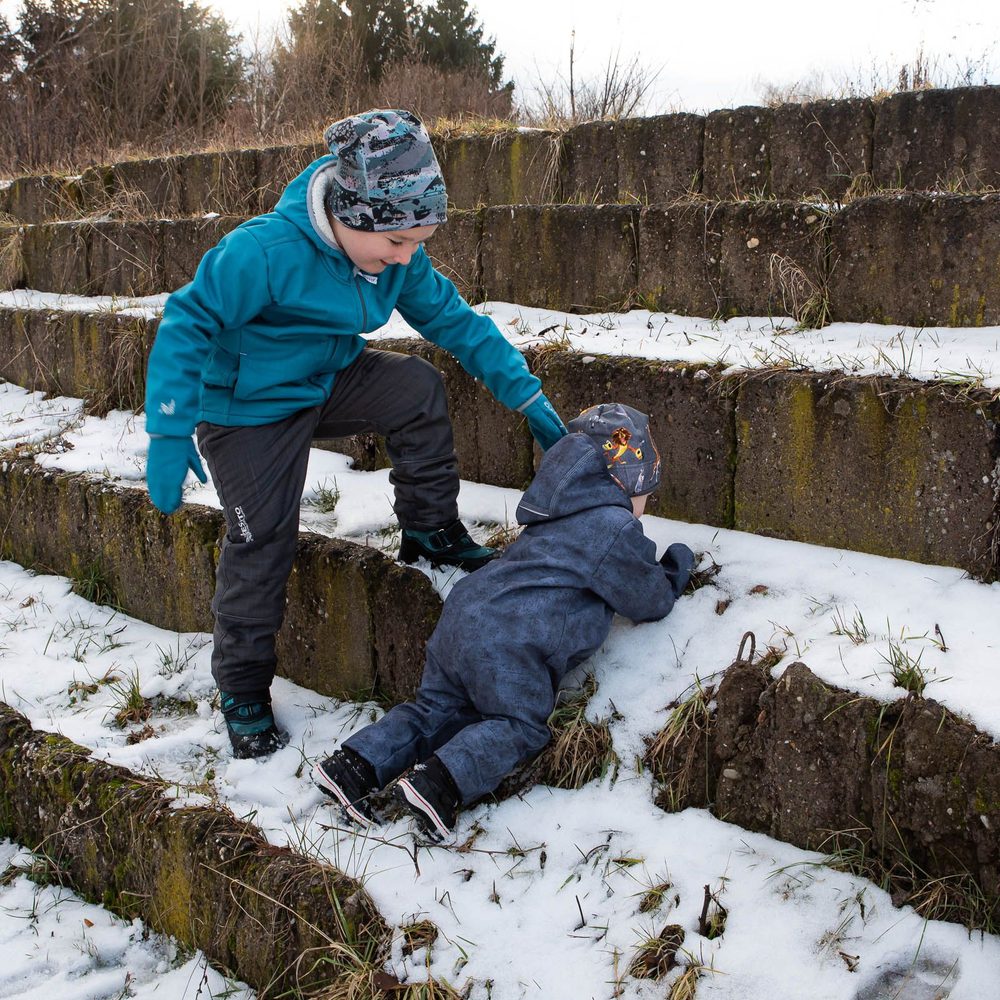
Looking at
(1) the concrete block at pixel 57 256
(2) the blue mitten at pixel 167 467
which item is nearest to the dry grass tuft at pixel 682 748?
(2) the blue mitten at pixel 167 467

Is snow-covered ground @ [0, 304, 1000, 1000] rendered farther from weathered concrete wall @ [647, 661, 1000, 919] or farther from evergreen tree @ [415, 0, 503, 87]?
evergreen tree @ [415, 0, 503, 87]

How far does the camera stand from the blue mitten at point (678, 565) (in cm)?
256

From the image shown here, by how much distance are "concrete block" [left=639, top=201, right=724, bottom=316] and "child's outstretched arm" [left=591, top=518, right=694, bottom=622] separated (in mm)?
1198

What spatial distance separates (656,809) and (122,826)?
1252mm

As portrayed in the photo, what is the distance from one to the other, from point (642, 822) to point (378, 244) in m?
1.48

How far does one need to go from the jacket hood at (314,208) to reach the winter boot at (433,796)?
127 cm

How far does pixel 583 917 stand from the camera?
202 cm

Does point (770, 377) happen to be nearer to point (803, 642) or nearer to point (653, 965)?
point (803, 642)

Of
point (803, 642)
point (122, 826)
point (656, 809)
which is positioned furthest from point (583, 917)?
point (122, 826)

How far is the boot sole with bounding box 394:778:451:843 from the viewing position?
217 centimetres

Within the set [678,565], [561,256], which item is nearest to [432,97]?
[561,256]

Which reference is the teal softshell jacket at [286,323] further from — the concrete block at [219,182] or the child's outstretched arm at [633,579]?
the concrete block at [219,182]

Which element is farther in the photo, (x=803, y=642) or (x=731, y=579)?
(x=731, y=579)

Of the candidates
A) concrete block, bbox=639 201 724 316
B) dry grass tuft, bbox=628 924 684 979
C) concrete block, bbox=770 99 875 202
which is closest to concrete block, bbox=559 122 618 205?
concrete block, bbox=770 99 875 202
